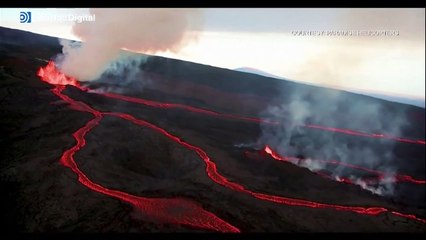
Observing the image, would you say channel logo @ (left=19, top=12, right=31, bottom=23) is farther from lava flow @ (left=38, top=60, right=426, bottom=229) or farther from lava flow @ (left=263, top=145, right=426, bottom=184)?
lava flow @ (left=263, top=145, right=426, bottom=184)

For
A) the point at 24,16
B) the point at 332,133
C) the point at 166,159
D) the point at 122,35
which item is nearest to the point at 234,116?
the point at 166,159

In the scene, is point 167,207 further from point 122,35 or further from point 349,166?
point 349,166

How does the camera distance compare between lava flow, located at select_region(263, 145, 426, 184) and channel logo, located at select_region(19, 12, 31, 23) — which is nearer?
channel logo, located at select_region(19, 12, 31, 23)

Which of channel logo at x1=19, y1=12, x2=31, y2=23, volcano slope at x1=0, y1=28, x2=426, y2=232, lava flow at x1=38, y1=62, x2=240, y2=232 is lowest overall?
lava flow at x1=38, y1=62, x2=240, y2=232

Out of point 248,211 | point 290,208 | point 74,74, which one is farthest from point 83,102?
point 290,208

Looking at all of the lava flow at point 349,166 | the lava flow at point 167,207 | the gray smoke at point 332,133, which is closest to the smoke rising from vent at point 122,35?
the lava flow at point 167,207

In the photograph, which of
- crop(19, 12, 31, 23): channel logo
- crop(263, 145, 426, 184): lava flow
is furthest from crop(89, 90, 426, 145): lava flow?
crop(19, 12, 31, 23): channel logo

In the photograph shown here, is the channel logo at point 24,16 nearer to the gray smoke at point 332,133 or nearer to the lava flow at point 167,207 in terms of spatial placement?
the lava flow at point 167,207

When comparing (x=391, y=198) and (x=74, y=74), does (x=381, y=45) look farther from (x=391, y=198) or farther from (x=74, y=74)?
(x=74, y=74)
